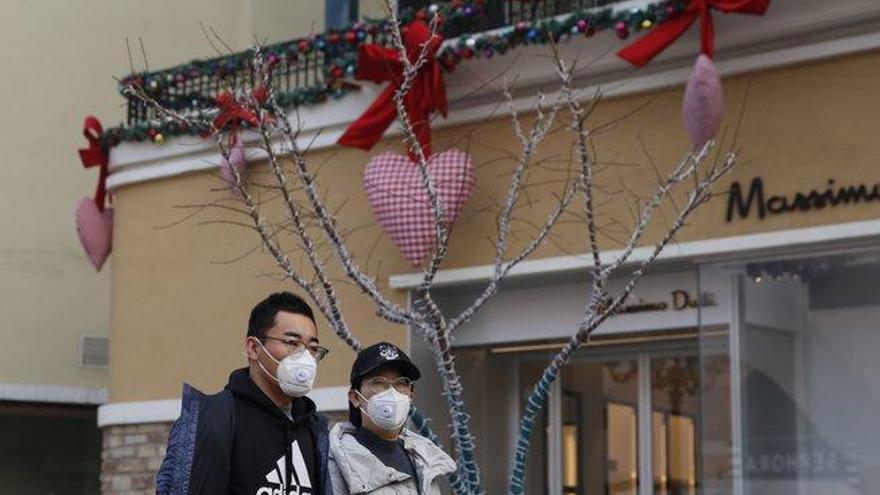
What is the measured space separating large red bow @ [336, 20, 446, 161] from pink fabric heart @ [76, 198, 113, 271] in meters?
2.96

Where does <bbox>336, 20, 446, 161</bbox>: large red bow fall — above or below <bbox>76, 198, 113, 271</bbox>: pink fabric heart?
above

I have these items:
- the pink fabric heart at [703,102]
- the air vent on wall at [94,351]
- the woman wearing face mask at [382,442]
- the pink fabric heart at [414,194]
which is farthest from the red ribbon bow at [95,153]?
the woman wearing face mask at [382,442]

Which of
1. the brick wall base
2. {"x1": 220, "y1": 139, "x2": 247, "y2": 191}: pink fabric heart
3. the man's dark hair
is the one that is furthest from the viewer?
the brick wall base

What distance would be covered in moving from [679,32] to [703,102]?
48 centimetres

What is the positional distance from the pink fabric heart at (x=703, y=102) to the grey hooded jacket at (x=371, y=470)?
5.43 meters

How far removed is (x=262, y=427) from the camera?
5.60 m

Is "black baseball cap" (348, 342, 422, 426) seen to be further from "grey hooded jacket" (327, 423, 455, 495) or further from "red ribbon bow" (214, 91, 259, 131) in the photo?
"red ribbon bow" (214, 91, 259, 131)

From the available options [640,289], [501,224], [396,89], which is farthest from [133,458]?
[501,224]

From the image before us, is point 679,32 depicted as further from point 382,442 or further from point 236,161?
point 382,442

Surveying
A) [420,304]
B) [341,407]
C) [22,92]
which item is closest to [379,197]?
[420,304]

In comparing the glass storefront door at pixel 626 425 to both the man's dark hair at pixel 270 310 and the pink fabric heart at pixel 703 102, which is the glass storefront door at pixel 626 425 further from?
the man's dark hair at pixel 270 310

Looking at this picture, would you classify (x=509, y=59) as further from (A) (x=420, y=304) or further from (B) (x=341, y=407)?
(B) (x=341, y=407)

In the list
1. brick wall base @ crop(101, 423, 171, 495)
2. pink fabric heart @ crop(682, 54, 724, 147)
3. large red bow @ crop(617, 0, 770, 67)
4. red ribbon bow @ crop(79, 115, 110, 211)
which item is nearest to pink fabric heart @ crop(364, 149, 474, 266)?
large red bow @ crop(617, 0, 770, 67)

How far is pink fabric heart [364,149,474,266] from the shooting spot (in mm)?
12297
